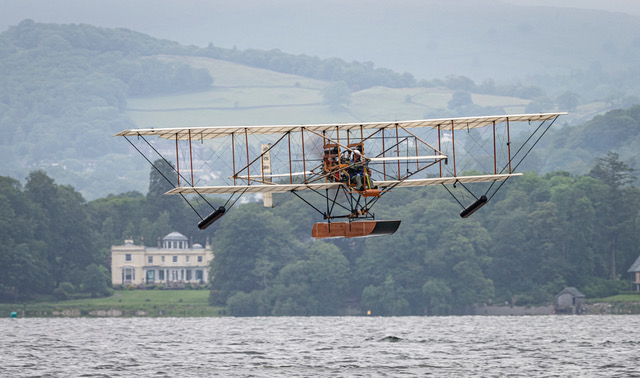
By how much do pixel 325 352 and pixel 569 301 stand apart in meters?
111

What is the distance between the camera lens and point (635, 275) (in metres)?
189

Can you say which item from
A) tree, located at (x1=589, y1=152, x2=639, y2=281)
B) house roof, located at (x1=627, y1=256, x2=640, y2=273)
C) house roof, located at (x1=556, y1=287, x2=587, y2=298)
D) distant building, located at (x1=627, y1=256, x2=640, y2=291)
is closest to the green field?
house roof, located at (x1=556, y1=287, x2=587, y2=298)

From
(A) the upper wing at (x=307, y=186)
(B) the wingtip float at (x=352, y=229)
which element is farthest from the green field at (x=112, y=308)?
(B) the wingtip float at (x=352, y=229)

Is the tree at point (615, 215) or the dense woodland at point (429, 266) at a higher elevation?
the tree at point (615, 215)

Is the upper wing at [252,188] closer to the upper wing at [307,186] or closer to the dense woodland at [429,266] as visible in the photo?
the upper wing at [307,186]

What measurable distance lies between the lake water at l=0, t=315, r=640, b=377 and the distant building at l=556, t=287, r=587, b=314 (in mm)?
66151

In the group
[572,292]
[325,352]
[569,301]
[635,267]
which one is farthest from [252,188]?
[635,267]

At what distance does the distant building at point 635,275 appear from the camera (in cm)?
18675

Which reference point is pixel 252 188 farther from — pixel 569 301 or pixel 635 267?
pixel 635 267

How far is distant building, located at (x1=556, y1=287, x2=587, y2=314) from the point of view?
17988 cm

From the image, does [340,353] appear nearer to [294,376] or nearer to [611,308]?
[294,376]

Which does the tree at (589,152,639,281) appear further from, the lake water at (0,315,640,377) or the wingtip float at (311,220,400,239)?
the wingtip float at (311,220,400,239)

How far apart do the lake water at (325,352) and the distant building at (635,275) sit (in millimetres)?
75321

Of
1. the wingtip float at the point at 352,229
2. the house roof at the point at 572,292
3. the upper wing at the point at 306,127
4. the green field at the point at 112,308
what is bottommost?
the green field at the point at 112,308
